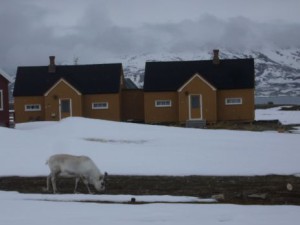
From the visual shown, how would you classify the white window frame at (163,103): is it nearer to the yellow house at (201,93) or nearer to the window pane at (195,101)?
the yellow house at (201,93)

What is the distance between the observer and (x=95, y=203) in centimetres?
1545

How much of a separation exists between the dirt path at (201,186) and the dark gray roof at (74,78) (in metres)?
28.5

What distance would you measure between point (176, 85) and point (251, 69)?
6889mm

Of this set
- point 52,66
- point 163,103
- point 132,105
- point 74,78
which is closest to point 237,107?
point 163,103

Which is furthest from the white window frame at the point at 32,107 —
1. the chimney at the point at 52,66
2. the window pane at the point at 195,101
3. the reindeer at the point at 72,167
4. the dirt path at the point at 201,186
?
the reindeer at the point at 72,167

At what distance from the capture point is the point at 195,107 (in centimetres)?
4794

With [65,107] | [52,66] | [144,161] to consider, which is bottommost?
[144,161]

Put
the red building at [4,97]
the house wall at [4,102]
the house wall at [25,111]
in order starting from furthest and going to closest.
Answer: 1. the house wall at [25,111]
2. the house wall at [4,102]
3. the red building at [4,97]

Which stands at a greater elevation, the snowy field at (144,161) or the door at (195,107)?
the door at (195,107)

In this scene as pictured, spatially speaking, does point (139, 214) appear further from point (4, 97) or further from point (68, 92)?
point (68, 92)

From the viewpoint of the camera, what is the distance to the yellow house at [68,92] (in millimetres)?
48812

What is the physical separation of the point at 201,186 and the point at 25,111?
33.6 m

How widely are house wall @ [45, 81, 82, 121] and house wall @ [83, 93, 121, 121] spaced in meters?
0.94

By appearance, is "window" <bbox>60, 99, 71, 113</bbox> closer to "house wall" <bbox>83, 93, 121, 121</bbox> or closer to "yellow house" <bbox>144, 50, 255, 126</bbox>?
"house wall" <bbox>83, 93, 121, 121</bbox>
